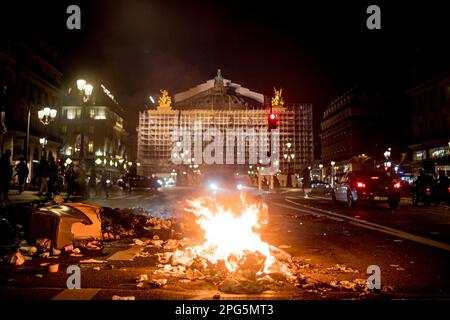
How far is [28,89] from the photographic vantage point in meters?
44.0

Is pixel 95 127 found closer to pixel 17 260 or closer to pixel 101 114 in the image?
pixel 101 114

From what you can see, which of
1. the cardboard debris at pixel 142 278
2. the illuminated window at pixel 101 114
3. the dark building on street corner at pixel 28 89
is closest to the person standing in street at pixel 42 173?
the dark building on street corner at pixel 28 89

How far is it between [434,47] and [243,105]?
163ft

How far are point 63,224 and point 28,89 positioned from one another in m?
41.9

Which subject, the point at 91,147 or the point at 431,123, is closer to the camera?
the point at 431,123

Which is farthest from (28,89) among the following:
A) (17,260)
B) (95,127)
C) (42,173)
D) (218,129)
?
(218,129)

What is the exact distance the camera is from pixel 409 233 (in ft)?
32.2

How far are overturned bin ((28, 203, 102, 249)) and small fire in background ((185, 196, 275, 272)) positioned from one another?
2.06 metres

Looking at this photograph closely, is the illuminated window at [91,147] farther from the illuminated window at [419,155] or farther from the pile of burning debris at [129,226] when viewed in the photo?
the pile of burning debris at [129,226]

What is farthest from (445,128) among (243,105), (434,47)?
(243,105)

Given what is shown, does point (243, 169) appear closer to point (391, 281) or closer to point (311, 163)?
point (311, 163)

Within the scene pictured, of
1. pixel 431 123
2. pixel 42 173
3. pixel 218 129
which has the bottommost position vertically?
pixel 42 173

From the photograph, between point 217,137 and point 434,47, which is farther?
point 217,137

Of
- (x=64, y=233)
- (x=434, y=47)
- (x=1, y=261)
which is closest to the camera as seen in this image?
(x=1, y=261)
